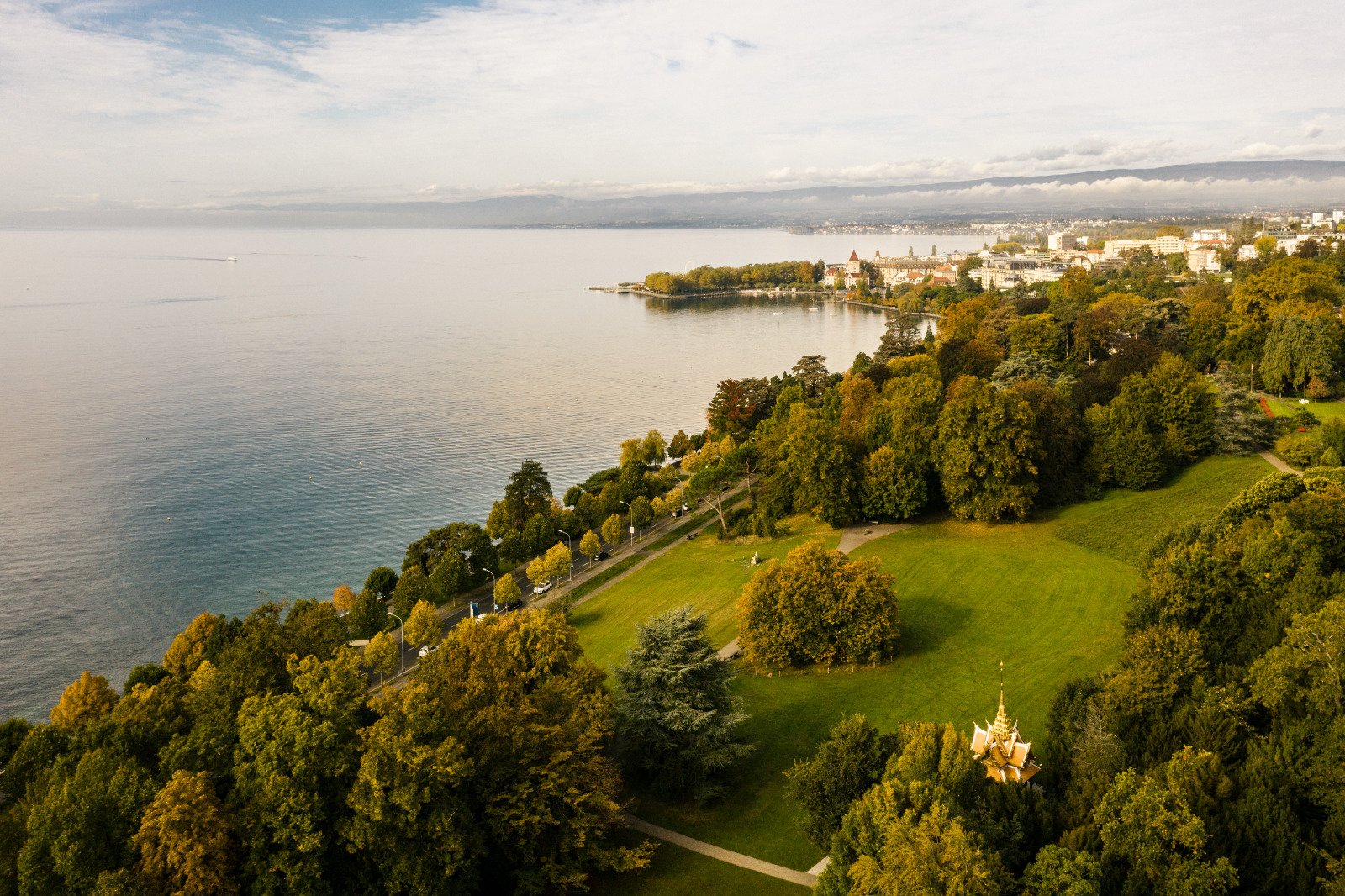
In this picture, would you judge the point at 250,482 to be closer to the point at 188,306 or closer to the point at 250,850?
the point at 250,850

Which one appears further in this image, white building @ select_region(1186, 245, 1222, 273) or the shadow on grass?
white building @ select_region(1186, 245, 1222, 273)

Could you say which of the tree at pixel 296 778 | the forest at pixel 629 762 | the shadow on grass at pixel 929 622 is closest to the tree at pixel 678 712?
the forest at pixel 629 762

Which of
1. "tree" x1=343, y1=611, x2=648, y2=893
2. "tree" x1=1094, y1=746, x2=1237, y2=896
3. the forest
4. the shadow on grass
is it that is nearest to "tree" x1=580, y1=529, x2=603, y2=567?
the forest

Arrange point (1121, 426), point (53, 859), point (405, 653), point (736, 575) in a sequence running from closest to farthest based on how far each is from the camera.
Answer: point (53, 859)
point (405, 653)
point (736, 575)
point (1121, 426)

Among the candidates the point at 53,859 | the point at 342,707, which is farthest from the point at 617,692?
the point at 53,859

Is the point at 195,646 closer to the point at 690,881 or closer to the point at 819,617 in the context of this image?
the point at 690,881

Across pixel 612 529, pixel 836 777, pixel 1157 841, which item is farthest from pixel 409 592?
pixel 1157 841

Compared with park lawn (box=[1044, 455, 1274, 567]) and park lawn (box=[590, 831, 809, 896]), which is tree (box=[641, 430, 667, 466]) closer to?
park lawn (box=[1044, 455, 1274, 567])
